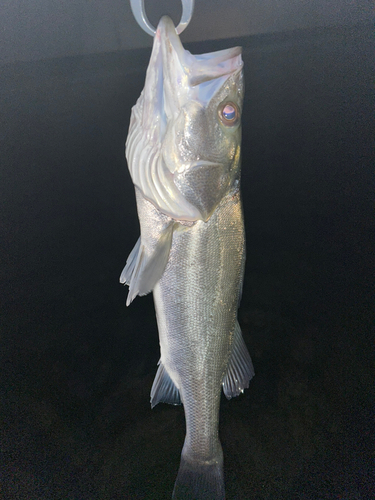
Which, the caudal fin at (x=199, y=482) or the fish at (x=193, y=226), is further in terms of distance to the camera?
the caudal fin at (x=199, y=482)

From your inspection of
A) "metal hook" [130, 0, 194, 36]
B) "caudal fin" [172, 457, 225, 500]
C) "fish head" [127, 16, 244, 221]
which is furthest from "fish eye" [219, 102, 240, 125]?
"caudal fin" [172, 457, 225, 500]

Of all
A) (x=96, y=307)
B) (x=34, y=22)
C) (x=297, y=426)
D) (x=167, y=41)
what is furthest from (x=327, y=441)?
(x=34, y=22)

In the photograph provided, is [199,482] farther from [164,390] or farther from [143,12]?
[143,12]

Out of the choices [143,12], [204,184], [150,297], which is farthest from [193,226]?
[150,297]

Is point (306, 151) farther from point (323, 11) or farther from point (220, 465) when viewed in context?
point (220, 465)

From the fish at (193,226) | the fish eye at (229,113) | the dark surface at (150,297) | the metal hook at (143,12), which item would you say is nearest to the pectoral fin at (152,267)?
the fish at (193,226)

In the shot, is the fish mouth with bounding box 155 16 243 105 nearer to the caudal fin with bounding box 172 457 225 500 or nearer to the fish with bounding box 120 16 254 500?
the fish with bounding box 120 16 254 500

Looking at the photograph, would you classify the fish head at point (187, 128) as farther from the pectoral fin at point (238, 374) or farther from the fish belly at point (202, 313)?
the pectoral fin at point (238, 374)

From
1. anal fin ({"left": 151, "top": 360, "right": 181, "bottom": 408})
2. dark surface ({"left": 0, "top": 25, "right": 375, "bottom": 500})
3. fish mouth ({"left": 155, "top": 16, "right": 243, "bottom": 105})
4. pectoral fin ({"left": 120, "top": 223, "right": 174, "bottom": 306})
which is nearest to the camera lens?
fish mouth ({"left": 155, "top": 16, "right": 243, "bottom": 105})
